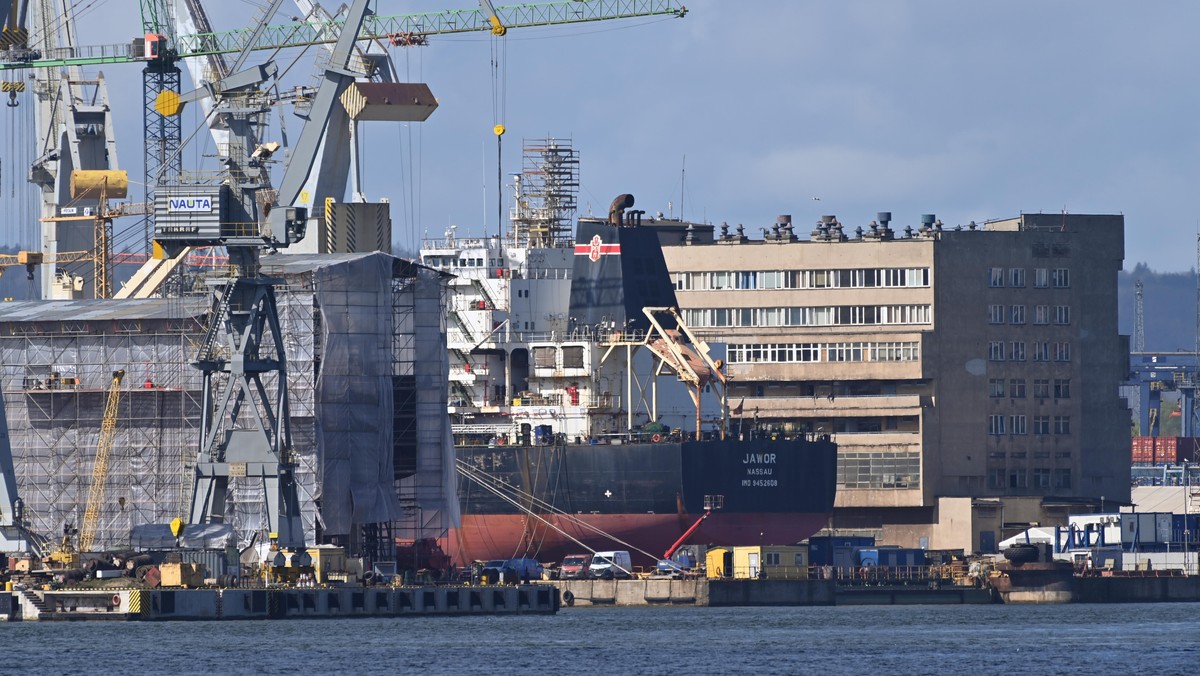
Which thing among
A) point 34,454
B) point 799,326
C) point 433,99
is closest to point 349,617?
point 34,454

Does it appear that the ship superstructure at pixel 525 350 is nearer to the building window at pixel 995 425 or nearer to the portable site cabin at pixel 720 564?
the portable site cabin at pixel 720 564

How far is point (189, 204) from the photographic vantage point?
80.9m

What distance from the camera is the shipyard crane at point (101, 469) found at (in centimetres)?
8981

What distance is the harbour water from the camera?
64.4 meters

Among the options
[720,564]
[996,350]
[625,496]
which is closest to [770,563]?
[720,564]

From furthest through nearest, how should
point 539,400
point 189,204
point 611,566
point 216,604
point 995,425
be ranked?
1. point 995,425
2. point 539,400
3. point 611,566
4. point 189,204
5. point 216,604

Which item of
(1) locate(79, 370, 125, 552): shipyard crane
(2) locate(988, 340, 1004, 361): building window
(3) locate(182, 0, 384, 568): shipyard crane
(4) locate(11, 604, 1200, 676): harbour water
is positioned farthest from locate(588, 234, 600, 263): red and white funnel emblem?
(2) locate(988, 340, 1004, 361): building window

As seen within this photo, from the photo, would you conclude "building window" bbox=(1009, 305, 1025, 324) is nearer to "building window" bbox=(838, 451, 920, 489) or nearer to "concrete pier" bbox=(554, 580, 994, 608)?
"building window" bbox=(838, 451, 920, 489)

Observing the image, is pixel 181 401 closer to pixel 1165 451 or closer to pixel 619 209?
pixel 619 209

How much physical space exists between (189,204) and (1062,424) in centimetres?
6592

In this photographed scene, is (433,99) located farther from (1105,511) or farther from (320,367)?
(1105,511)

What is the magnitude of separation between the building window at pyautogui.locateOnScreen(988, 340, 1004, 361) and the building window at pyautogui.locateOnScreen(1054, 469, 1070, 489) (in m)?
7.32

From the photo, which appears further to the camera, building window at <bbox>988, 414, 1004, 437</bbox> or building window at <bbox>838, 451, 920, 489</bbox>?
building window at <bbox>988, 414, 1004, 437</bbox>

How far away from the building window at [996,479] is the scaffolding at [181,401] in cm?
4750
